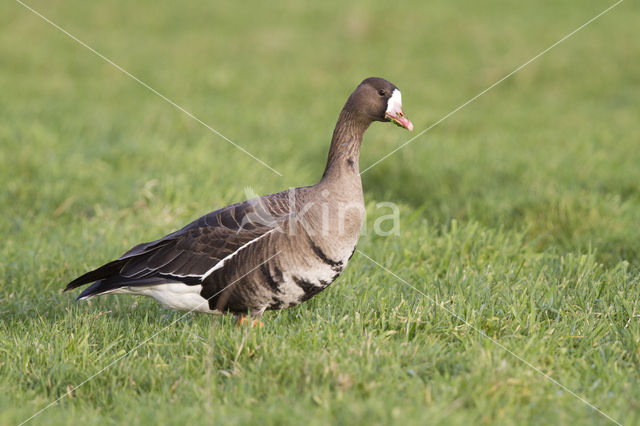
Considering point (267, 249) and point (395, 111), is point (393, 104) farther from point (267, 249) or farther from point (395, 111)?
point (267, 249)

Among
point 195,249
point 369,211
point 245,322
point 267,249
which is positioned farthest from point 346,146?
point 369,211

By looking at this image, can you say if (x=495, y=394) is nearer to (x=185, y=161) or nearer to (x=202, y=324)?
(x=202, y=324)

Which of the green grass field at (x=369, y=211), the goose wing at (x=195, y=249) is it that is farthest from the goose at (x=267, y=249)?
the green grass field at (x=369, y=211)

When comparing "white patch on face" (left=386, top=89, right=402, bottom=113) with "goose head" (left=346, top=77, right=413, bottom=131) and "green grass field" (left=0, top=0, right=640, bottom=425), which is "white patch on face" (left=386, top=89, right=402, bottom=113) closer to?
"goose head" (left=346, top=77, right=413, bottom=131)

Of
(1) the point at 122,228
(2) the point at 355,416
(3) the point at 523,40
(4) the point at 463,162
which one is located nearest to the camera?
(2) the point at 355,416

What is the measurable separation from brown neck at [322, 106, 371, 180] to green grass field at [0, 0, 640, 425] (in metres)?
0.95

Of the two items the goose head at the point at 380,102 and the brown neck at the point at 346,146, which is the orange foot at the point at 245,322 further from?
the goose head at the point at 380,102

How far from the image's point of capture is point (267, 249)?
14.1 ft

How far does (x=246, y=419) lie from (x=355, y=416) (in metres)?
0.53

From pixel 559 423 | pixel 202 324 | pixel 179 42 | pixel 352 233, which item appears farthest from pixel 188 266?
pixel 179 42

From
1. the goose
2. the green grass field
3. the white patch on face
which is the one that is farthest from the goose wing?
the white patch on face

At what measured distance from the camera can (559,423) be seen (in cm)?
327

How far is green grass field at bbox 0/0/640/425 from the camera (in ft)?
11.9

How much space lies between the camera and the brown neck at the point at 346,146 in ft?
15.0
